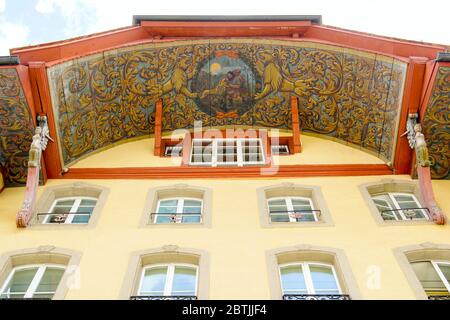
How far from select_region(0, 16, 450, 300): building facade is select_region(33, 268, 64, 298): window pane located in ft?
0.09

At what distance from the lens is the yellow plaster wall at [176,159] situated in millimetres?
14141

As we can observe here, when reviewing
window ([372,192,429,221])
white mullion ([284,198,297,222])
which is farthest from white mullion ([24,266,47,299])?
window ([372,192,429,221])

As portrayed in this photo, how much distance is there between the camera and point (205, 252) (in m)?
10.4

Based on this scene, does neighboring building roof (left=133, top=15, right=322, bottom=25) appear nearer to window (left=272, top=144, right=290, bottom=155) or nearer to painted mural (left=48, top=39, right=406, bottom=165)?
painted mural (left=48, top=39, right=406, bottom=165)

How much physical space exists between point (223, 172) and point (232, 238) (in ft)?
9.05

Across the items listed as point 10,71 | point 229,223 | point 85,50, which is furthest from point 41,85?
point 229,223

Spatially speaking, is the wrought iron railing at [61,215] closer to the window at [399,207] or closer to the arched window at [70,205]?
the arched window at [70,205]

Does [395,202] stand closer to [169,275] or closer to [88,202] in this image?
[169,275]

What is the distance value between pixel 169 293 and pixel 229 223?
2.28 meters

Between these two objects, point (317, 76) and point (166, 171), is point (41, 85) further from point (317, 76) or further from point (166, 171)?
point (317, 76)

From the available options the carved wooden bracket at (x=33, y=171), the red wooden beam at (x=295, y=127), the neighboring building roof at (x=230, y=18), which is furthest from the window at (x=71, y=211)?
the neighboring building roof at (x=230, y=18)

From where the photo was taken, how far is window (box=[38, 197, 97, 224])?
39.8 ft

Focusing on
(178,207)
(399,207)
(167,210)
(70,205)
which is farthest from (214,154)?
(399,207)

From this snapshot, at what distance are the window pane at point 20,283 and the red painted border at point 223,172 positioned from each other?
11.8 feet
